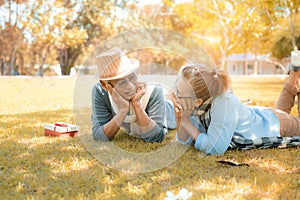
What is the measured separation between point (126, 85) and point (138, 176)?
73 centimetres

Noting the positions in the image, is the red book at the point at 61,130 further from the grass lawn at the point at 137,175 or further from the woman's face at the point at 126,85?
the woman's face at the point at 126,85

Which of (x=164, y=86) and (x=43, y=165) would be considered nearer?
(x=43, y=165)

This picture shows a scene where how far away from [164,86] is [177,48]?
1.43 ft

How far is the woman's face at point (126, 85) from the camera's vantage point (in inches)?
103

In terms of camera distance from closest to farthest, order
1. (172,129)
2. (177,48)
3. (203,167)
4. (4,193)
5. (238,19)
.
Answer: (4,193)
(203,167)
(177,48)
(172,129)
(238,19)

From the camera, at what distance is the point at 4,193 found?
196cm

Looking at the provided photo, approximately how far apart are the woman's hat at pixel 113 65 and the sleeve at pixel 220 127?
0.65 meters

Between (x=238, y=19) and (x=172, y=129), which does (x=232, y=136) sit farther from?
(x=238, y=19)

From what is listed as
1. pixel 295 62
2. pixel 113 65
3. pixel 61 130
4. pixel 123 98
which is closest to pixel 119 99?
pixel 123 98

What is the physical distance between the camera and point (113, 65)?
2553 mm

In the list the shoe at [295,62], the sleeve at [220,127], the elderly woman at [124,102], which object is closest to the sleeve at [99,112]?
the elderly woman at [124,102]

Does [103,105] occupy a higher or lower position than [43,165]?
higher

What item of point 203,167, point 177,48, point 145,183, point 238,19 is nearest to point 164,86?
point 177,48

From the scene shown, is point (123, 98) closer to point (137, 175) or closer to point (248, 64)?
point (137, 175)
